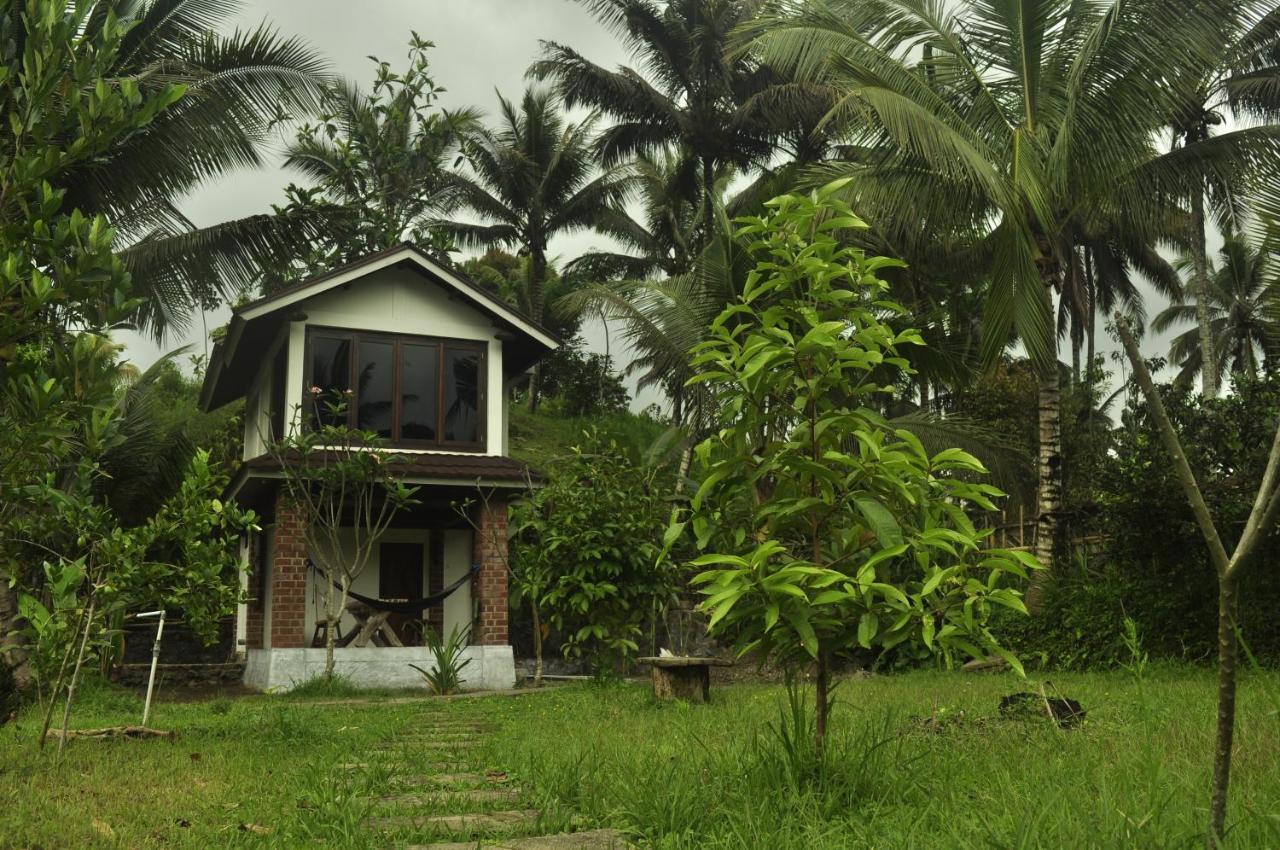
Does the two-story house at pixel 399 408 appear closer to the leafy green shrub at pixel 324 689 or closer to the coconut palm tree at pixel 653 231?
the leafy green shrub at pixel 324 689

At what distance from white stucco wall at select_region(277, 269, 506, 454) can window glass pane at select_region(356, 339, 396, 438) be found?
1.08 ft

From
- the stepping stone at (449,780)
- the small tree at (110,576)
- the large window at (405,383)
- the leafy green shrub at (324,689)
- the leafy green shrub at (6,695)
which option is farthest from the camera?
the large window at (405,383)

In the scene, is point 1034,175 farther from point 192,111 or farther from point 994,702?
point 192,111

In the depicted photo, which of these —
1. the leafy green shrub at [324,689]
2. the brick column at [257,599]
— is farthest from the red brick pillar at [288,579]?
the brick column at [257,599]

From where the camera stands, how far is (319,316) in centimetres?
1622

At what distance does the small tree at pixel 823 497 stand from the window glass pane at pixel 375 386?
1217 cm

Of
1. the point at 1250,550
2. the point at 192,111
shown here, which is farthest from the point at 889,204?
the point at 1250,550

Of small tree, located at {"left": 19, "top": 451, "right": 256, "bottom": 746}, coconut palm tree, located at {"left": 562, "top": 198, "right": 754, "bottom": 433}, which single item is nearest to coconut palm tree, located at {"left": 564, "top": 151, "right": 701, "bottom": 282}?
coconut palm tree, located at {"left": 562, "top": 198, "right": 754, "bottom": 433}

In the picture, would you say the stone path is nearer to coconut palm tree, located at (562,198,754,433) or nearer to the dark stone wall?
coconut palm tree, located at (562,198,754,433)

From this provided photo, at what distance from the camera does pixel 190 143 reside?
1273 centimetres

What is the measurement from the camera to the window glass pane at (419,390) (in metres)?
16.5

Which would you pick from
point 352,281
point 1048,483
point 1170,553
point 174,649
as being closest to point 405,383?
point 352,281

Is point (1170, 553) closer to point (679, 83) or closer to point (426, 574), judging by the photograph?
point (426, 574)

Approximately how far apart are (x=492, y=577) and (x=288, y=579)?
2.82m
